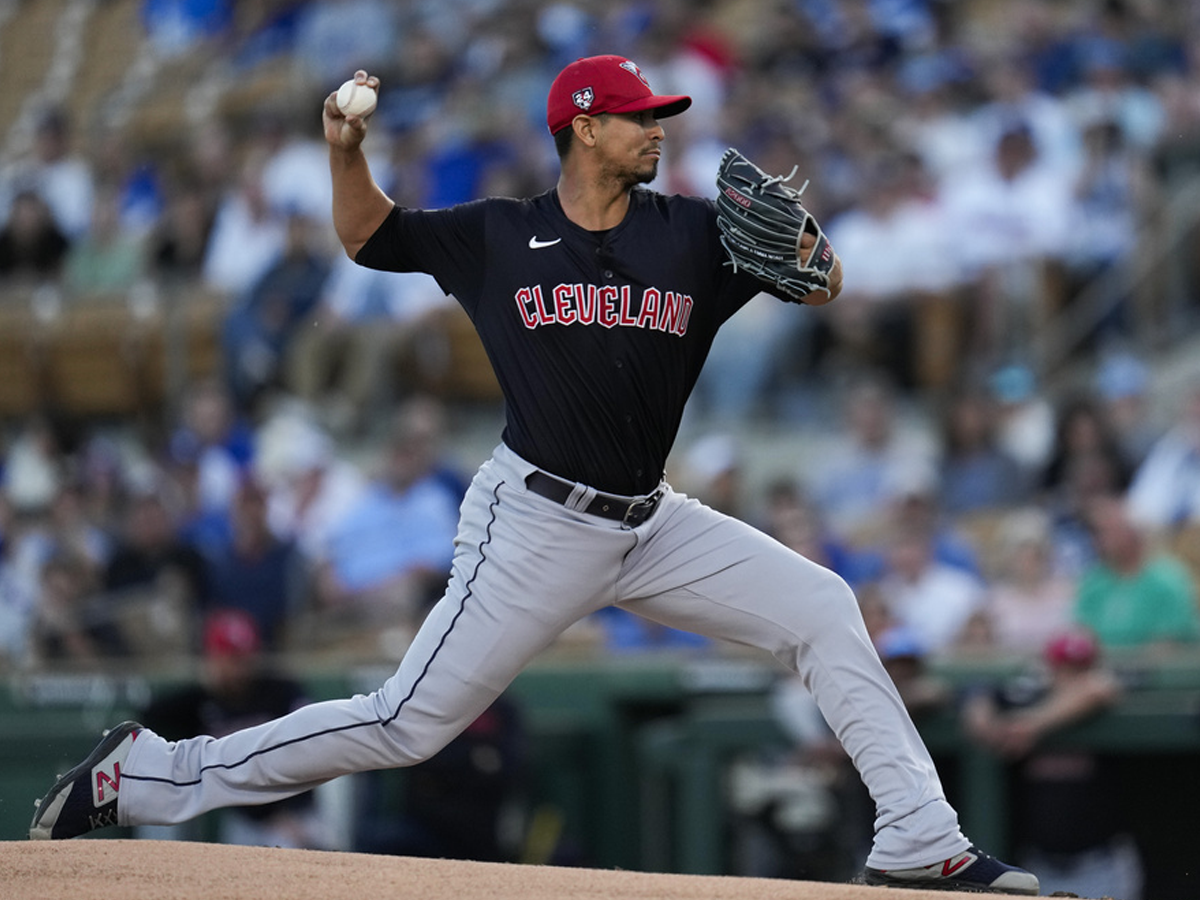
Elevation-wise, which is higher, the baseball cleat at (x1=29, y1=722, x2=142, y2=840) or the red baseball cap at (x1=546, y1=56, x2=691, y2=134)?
the red baseball cap at (x1=546, y1=56, x2=691, y2=134)

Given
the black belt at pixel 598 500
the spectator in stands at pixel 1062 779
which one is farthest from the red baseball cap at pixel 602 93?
the spectator in stands at pixel 1062 779

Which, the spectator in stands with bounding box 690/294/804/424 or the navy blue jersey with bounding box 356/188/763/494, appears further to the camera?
the spectator in stands with bounding box 690/294/804/424

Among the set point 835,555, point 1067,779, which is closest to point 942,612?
point 835,555

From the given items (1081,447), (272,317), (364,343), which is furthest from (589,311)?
(272,317)

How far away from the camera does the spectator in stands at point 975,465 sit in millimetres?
7680

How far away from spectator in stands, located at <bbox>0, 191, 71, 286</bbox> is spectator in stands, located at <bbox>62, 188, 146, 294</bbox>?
10 centimetres

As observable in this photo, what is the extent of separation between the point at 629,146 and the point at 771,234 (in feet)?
1.37

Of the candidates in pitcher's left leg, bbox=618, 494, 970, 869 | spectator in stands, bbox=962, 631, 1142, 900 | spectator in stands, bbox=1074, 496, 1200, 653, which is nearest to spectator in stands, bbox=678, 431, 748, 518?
spectator in stands, bbox=1074, 496, 1200, 653

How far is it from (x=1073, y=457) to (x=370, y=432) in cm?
391

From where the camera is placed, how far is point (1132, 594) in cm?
659

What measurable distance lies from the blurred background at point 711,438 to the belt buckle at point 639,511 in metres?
2.41

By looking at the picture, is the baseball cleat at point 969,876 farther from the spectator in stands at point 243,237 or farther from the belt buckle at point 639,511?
the spectator in stands at point 243,237

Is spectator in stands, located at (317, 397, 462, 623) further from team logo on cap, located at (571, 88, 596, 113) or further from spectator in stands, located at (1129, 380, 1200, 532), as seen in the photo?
team logo on cap, located at (571, 88, 596, 113)

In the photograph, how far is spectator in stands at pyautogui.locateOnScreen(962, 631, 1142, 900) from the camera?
20.0 ft
